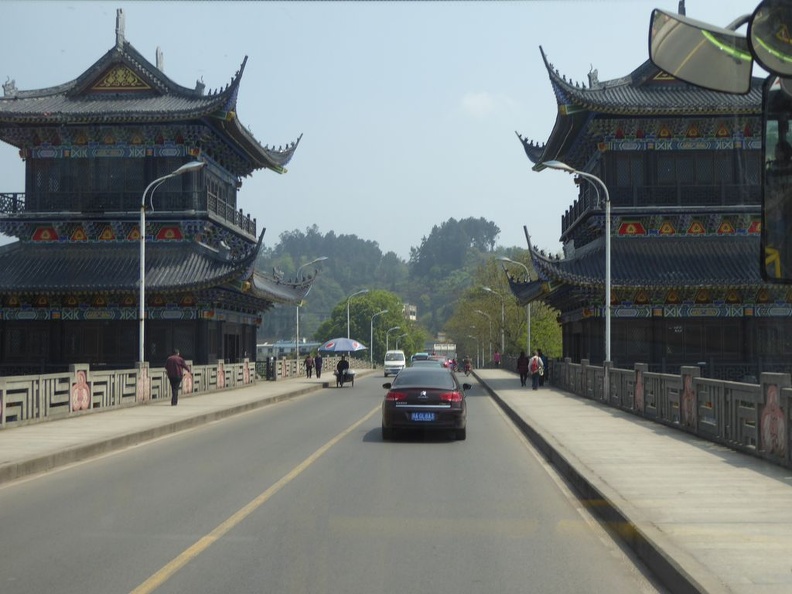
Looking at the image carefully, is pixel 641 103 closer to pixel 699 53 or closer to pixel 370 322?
pixel 699 53

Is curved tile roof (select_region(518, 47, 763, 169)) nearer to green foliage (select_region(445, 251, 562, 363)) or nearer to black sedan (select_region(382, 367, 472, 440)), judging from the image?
black sedan (select_region(382, 367, 472, 440))

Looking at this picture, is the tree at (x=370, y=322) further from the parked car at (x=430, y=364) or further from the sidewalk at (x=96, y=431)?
the sidewalk at (x=96, y=431)

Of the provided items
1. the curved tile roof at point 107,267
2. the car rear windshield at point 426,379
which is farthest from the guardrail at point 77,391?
the car rear windshield at point 426,379

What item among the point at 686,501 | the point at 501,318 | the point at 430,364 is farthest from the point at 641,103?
the point at 501,318

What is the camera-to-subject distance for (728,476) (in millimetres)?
11664

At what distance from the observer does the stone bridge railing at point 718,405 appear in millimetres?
12602

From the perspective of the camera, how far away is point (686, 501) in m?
9.73

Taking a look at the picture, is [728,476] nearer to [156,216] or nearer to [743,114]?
[743,114]

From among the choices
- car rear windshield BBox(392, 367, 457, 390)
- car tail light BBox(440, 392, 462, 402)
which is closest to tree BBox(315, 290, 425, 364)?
car rear windshield BBox(392, 367, 457, 390)

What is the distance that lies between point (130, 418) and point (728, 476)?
14423 millimetres

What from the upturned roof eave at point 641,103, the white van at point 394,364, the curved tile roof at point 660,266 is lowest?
the white van at point 394,364

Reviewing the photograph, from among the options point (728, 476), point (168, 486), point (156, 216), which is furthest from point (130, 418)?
point (156, 216)

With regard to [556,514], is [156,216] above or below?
above

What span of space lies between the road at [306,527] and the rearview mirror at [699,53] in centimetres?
369
